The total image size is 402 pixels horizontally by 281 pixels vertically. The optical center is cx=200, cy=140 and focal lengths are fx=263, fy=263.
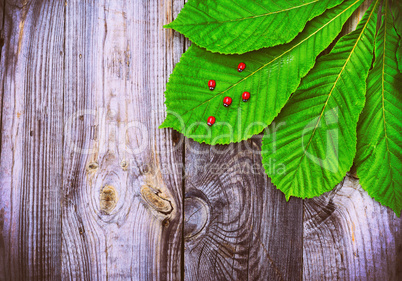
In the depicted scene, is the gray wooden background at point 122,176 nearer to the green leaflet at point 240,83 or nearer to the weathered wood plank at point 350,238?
the weathered wood plank at point 350,238

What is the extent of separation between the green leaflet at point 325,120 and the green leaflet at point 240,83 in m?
0.06

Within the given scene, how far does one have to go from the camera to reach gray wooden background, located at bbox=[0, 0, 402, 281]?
0.86 m

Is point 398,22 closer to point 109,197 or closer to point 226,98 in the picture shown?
point 226,98

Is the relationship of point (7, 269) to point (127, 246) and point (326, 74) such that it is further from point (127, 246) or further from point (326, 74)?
point (326, 74)

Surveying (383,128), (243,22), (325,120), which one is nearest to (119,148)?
(243,22)

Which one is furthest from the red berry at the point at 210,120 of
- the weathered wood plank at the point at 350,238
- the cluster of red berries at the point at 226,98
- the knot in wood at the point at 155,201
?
the weathered wood plank at the point at 350,238

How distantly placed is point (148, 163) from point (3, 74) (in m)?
0.56

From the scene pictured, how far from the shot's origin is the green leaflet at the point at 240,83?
30.1 inches

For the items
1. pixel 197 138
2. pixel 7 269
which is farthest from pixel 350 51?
pixel 7 269

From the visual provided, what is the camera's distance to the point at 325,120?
78 cm

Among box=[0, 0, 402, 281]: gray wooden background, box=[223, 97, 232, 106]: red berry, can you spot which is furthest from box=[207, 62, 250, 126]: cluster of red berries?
box=[0, 0, 402, 281]: gray wooden background

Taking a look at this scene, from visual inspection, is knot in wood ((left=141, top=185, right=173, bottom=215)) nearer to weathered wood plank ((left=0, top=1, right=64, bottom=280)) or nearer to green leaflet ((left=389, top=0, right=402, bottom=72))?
weathered wood plank ((left=0, top=1, right=64, bottom=280))

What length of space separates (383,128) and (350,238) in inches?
14.7

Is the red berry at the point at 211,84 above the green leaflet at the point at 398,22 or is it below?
below
